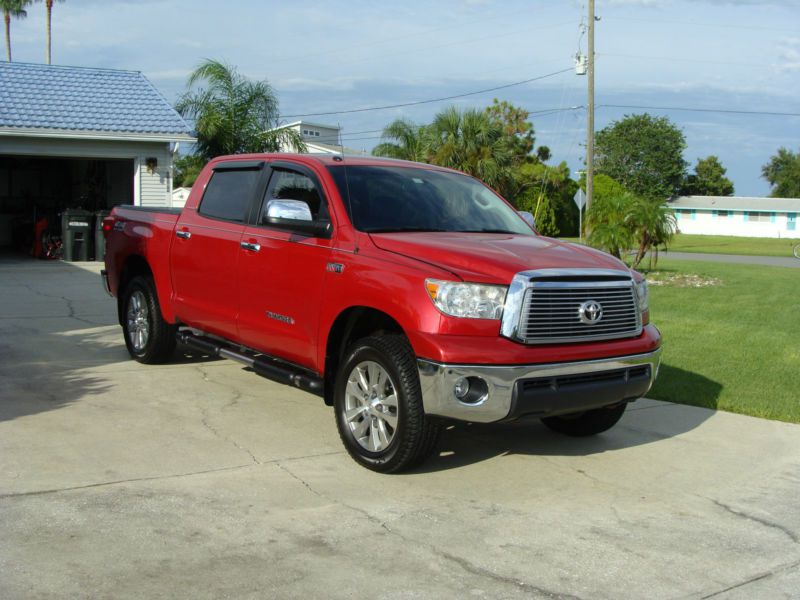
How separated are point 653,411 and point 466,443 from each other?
2.07 metres

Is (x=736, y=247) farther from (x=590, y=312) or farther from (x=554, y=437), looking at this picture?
(x=590, y=312)

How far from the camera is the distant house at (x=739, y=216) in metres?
79.4

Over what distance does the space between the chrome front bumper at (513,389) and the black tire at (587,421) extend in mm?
1000

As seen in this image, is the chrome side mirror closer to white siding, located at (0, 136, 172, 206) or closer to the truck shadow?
the truck shadow

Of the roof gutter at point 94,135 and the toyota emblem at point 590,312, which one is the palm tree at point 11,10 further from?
the toyota emblem at point 590,312

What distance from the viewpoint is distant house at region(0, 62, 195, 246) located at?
2091 cm

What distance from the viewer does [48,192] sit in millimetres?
28281

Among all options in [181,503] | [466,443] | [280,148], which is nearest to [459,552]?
[181,503]

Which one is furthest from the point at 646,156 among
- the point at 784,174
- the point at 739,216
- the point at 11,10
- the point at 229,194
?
the point at 229,194

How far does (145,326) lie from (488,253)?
14.4 feet

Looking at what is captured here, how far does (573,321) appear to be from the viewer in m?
5.52

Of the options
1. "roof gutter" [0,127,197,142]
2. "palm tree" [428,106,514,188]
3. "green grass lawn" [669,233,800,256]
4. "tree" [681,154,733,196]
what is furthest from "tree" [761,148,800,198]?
"roof gutter" [0,127,197,142]

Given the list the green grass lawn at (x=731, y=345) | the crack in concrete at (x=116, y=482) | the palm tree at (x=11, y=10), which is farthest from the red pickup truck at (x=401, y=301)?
the palm tree at (x=11, y=10)

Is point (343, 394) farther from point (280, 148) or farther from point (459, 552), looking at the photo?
point (280, 148)
